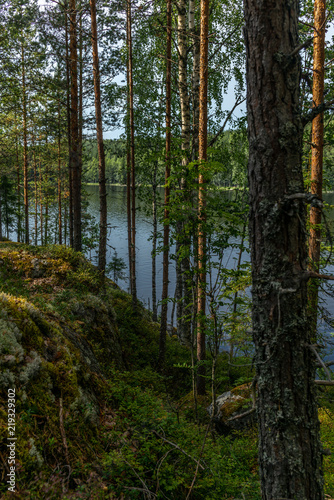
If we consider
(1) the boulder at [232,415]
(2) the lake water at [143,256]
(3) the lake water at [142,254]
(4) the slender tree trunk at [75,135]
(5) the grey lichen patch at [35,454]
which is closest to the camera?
(5) the grey lichen patch at [35,454]

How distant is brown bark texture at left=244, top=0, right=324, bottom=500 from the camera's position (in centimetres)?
188

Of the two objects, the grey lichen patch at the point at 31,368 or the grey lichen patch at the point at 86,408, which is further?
the grey lichen patch at the point at 86,408

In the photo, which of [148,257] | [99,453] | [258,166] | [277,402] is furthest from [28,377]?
[148,257]

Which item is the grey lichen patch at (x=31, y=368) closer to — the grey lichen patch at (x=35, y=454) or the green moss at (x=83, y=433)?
the green moss at (x=83, y=433)

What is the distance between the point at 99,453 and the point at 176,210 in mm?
3438

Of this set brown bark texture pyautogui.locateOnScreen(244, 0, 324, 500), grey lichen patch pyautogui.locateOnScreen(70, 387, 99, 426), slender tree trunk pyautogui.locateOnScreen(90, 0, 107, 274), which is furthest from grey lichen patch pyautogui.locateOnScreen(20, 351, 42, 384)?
slender tree trunk pyautogui.locateOnScreen(90, 0, 107, 274)

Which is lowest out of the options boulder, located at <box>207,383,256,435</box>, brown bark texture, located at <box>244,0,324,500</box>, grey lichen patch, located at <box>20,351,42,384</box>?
boulder, located at <box>207,383,256,435</box>

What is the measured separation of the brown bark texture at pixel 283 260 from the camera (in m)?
1.88


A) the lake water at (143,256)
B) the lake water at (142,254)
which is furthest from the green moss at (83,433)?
the lake water at (142,254)

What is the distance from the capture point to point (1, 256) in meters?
7.39

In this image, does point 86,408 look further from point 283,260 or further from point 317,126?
point 317,126

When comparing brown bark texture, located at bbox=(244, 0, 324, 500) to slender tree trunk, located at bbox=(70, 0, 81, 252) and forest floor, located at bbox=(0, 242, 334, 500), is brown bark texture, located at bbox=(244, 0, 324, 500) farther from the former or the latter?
slender tree trunk, located at bbox=(70, 0, 81, 252)

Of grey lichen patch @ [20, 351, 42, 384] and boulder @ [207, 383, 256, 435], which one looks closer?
grey lichen patch @ [20, 351, 42, 384]

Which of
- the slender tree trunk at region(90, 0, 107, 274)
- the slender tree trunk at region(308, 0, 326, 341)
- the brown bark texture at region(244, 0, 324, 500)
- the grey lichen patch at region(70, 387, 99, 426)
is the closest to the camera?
the brown bark texture at region(244, 0, 324, 500)
